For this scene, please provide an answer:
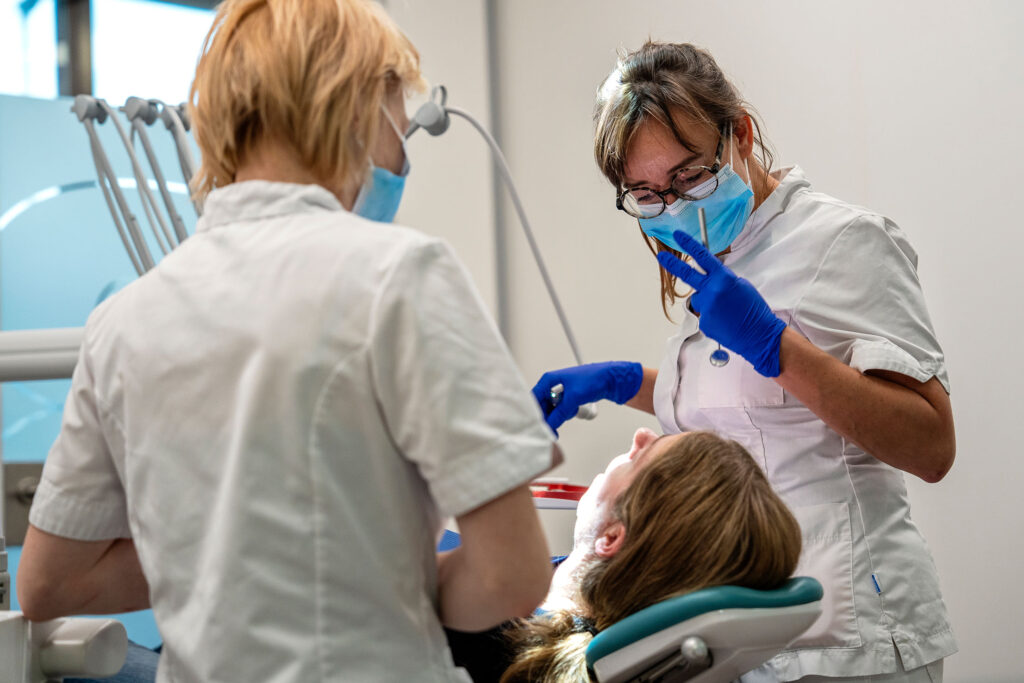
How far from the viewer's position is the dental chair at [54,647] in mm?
1071

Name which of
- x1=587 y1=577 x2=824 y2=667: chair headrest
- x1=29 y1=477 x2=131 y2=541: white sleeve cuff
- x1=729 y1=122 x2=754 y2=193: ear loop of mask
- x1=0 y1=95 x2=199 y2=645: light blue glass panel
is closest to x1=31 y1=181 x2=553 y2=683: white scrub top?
x1=29 y1=477 x2=131 y2=541: white sleeve cuff

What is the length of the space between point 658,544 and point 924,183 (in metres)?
1.34

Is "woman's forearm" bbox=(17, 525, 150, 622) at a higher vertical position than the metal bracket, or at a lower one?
higher

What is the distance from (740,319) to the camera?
136cm

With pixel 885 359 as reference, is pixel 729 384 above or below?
below

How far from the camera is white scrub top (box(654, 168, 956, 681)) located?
Answer: 1.38 metres

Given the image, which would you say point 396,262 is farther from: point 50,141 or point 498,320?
point 50,141

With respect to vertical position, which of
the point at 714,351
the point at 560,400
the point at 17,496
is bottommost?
the point at 17,496

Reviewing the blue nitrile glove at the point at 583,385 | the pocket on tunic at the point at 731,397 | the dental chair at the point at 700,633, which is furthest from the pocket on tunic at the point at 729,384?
the dental chair at the point at 700,633

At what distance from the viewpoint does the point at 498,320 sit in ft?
10.5

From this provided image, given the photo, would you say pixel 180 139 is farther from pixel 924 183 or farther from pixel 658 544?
pixel 924 183

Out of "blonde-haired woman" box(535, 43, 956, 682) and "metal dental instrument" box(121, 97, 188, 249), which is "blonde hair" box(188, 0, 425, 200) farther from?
"metal dental instrument" box(121, 97, 188, 249)

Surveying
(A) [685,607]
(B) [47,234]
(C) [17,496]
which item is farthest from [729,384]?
(B) [47,234]

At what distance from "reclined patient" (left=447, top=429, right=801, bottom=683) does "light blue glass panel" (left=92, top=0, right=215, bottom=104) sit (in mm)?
2543
